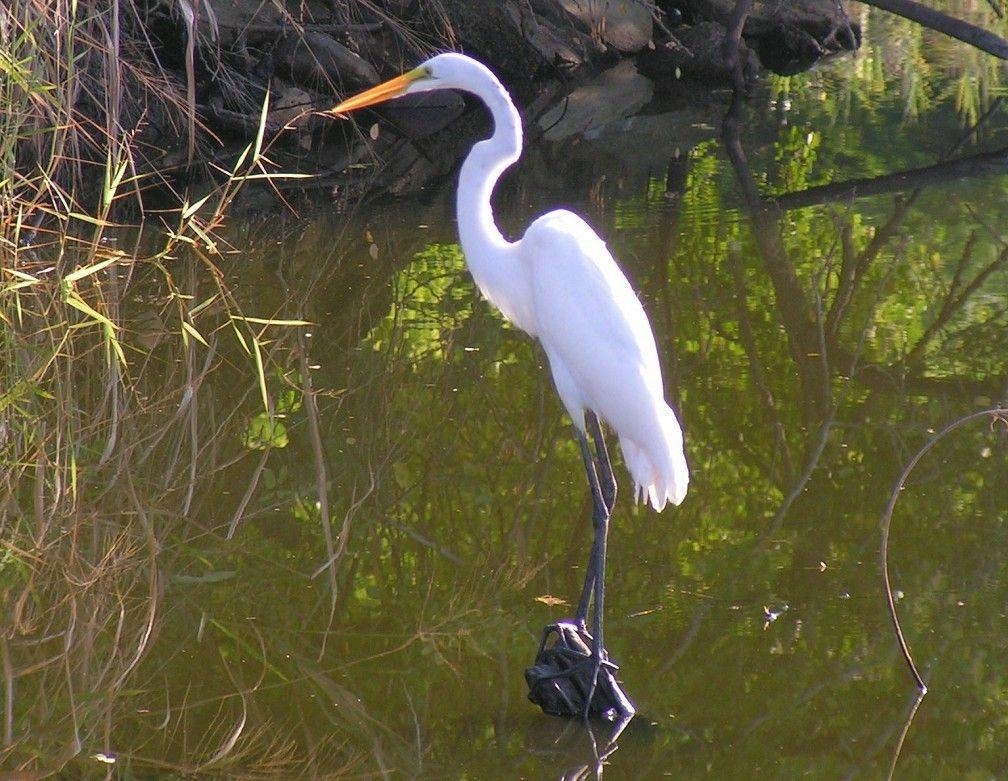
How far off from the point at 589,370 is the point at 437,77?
3.29 ft

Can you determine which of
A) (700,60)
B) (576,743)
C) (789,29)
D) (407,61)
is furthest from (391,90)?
(789,29)

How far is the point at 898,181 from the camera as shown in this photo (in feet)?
28.7

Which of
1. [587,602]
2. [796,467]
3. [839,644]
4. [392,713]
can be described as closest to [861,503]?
[796,467]

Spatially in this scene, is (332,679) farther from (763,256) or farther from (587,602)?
(763,256)

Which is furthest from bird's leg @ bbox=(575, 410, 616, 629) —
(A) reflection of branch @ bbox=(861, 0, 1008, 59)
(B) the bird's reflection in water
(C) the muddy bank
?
(A) reflection of branch @ bbox=(861, 0, 1008, 59)

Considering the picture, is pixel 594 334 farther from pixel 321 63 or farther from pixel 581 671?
pixel 321 63

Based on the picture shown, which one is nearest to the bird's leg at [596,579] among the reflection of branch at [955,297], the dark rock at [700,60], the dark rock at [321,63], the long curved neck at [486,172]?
the long curved neck at [486,172]

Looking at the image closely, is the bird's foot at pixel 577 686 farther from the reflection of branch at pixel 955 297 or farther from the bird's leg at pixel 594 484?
the reflection of branch at pixel 955 297

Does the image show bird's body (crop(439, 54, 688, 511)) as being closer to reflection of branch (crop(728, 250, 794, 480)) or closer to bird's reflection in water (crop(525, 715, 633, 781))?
bird's reflection in water (crop(525, 715, 633, 781))

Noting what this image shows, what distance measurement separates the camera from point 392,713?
3150mm

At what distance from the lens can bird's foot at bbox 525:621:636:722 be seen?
3090mm

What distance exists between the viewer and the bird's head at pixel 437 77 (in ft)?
11.8

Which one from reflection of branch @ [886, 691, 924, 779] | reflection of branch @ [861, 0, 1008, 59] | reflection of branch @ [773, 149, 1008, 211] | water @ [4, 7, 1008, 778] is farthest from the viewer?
reflection of branch @ [861, 0, 1008, 59]

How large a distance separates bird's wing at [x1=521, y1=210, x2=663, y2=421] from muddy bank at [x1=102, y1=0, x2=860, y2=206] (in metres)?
4.69
